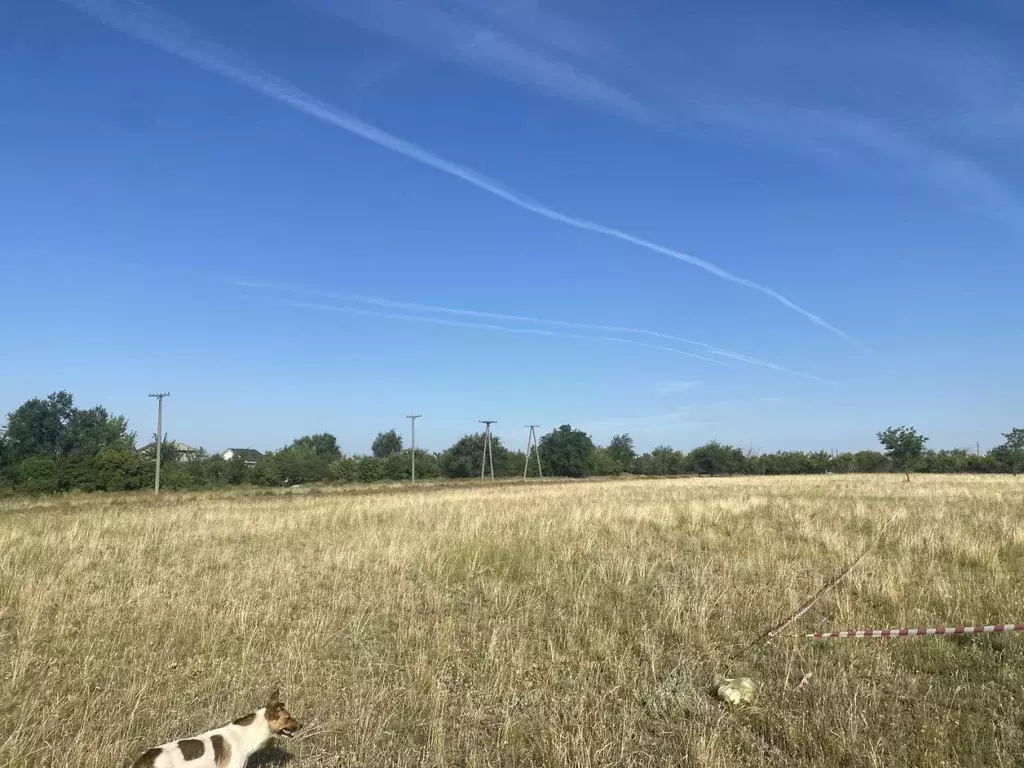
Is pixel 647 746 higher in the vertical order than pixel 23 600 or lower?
lower

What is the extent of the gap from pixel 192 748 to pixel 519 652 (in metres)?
3.13

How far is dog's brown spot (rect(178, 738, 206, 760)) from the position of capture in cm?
351

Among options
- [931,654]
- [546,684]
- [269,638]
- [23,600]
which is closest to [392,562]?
[269,638]

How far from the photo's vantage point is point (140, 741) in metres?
4.40

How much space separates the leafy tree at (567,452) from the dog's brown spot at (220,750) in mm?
94782

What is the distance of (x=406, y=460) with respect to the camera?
8500cm

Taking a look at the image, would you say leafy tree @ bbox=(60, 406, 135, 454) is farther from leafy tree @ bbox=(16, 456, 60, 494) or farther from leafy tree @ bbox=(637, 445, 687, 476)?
leafy tree @ bbox=(637, 445, 687, 476)

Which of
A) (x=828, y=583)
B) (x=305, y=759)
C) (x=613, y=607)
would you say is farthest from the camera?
(x=828, y=583)

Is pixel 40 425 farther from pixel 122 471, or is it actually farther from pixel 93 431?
pixel 122 471

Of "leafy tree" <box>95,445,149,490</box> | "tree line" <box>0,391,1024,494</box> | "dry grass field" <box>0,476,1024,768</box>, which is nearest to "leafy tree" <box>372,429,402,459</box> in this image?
"tree line" <box>0,391,1024,494</box>

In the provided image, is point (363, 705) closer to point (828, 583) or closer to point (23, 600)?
point (23, 600)

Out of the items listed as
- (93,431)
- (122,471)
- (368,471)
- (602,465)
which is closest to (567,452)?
(602,465)

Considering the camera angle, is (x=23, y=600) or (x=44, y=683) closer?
(x=44, y=683)

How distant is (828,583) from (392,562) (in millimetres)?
6532
